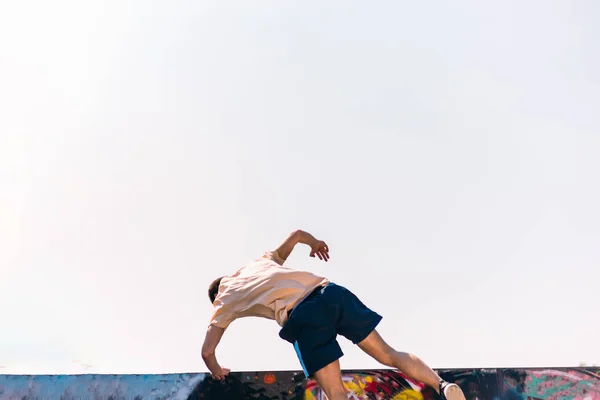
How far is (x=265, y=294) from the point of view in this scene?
468 centimetres

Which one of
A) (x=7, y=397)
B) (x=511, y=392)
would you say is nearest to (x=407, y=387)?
(x=511, y=392)

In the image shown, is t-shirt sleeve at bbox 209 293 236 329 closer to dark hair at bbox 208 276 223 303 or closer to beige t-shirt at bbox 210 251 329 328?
beige t-shirt at bbox 210 251 329 328

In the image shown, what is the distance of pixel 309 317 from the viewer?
14.6ft

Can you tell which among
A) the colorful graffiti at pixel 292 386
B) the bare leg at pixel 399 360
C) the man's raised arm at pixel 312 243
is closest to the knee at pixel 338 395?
the bare leg at pixel 399 360

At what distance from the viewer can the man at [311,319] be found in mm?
4289

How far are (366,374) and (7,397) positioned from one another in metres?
2.73

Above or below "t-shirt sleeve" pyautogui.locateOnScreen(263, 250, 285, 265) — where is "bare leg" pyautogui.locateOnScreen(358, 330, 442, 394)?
below

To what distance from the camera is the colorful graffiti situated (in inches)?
181

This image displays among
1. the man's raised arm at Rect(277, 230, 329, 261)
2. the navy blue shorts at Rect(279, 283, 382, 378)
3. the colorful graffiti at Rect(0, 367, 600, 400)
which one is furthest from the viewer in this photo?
the man's raised arm at Rect(277, 230, 329, 261)

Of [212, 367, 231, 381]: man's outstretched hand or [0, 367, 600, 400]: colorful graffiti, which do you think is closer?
[0, 367, 600, 400]: colorful graffiti

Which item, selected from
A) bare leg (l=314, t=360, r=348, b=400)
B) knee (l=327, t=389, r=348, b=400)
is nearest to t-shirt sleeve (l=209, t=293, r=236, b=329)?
bare leg (l=314, t=360, r=348, b=400)

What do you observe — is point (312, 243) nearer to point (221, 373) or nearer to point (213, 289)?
point (213, 289)

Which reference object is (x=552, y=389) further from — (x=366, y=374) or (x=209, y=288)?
(x=209, y=288)

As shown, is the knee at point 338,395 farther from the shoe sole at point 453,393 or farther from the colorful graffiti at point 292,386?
the shoe sole at point 453,393
